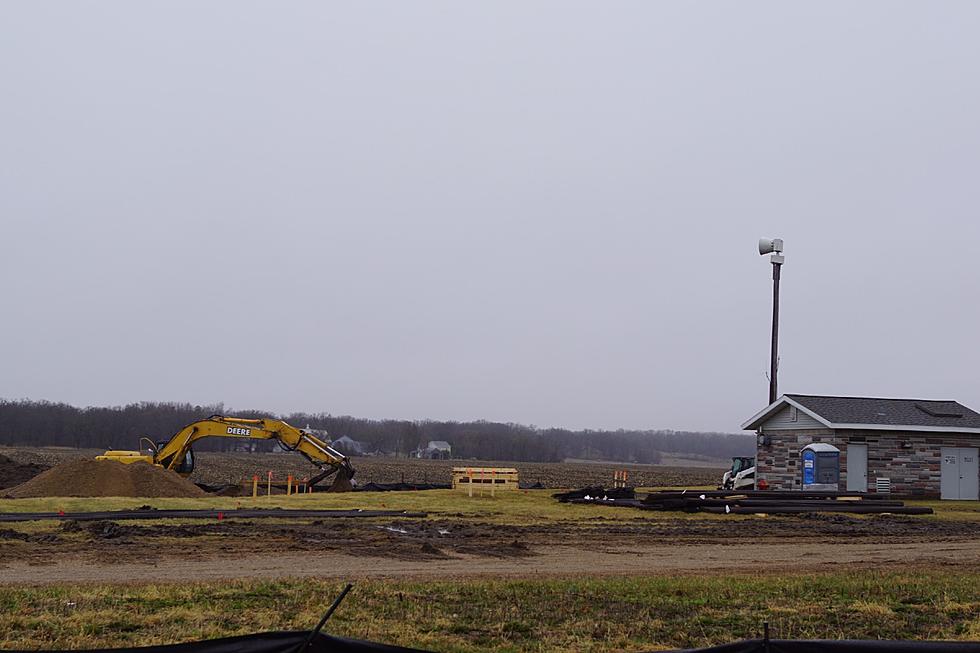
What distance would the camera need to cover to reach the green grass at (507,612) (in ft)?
31.0

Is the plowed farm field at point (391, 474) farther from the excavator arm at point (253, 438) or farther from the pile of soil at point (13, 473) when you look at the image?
the excavator arm at point (253, 438)

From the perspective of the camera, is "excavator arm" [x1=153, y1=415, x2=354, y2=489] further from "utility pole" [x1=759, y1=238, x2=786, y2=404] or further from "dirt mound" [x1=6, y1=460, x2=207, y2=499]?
"utility pole" [x1=759, y1=238, x2=786, y2=404]

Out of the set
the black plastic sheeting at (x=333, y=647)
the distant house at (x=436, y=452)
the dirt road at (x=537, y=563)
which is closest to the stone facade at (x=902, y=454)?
the dirt road at (x=537, y=563)

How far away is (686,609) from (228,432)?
26.8 metres

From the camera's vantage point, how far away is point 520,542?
65.6 ft

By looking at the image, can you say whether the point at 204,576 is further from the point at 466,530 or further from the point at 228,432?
the point at 228,432

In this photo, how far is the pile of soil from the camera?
38.8 metres

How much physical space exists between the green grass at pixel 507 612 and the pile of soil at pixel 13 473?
2948cm

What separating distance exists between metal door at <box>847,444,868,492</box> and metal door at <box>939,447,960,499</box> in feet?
9.82

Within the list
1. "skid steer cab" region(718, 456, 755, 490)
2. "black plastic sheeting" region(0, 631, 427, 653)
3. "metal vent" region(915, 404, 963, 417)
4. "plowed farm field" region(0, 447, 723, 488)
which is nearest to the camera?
"black plastic sheeting" region(0, 631, 427, 653)

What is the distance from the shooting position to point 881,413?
3762cm

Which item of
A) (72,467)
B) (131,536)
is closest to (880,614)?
(131,536)

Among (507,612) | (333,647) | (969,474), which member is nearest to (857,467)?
(969,474)

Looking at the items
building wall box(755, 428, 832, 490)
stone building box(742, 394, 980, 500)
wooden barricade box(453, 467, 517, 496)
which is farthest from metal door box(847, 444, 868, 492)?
wooden barricade box(453, 467, 517, 496)
